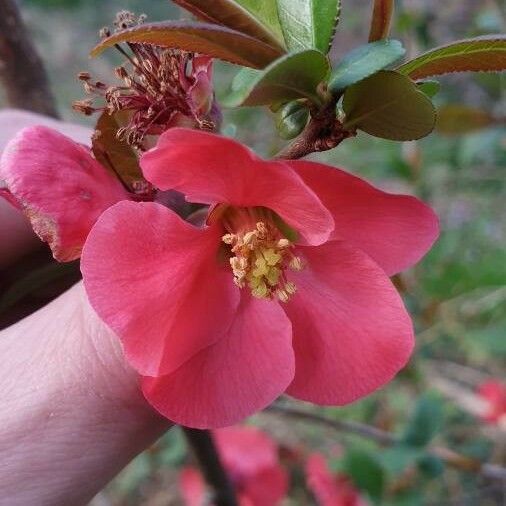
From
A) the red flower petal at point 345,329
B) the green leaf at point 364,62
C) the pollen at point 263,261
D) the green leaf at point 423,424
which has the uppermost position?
the green leaf at point 364,62

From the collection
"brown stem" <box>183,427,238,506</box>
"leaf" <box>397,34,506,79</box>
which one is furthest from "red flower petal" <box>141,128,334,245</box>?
"brown stem" <box>183,427,238,506</box>

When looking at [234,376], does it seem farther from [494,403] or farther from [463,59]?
[494,403]

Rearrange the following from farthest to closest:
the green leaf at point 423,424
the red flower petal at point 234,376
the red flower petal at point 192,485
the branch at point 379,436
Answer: the red flower petal at point 192,485, the green leaf at point 423,424, the branch at point 379,436, the red flower petal at point 234,376

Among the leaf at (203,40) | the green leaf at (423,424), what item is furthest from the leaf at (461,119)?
the leaf at (203,40)

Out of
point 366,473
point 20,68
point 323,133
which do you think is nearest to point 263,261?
point 323,133

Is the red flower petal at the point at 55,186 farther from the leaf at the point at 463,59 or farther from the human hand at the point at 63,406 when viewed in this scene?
the leaf at the point at 463,59

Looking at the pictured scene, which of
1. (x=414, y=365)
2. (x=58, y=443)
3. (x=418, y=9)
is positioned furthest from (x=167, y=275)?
(x=418, y=9)

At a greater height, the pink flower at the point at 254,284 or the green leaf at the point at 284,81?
the green leaf at the point at 284,81
